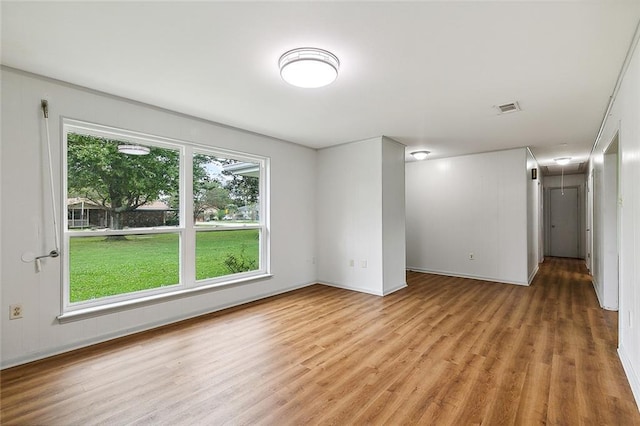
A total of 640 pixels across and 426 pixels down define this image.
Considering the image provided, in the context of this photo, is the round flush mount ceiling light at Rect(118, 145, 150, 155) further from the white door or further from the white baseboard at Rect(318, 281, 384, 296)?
the white door

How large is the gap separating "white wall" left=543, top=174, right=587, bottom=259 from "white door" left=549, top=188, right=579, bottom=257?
0.31ft

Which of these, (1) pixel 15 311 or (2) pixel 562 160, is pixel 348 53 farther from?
(2) pixel 562 160

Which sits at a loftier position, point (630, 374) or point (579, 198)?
point (579, 198)

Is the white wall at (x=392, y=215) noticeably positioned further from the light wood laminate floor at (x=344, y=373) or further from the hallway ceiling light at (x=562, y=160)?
the hallway ceiling light at (x=562, y=160)

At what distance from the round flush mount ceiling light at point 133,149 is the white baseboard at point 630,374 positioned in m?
4.74

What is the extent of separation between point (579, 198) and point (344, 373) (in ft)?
31.8

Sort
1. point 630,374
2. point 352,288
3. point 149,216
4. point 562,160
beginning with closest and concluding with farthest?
point 630,374
point 149,216
point 352,288
point 562,160

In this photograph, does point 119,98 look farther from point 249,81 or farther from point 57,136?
point 249,81

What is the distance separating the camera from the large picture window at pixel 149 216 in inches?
118

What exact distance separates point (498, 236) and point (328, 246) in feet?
10.4

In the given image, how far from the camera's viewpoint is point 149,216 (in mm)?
3488

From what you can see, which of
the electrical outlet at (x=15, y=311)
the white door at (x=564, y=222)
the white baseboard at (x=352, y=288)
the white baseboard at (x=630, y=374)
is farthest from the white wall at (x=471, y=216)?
the electrical outlet at (x=15, y=311)

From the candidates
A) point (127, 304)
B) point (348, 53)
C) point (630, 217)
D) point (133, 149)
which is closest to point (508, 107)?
point (630, 217)

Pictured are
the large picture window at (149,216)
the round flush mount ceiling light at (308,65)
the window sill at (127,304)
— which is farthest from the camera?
the large picture window at (149,216)
